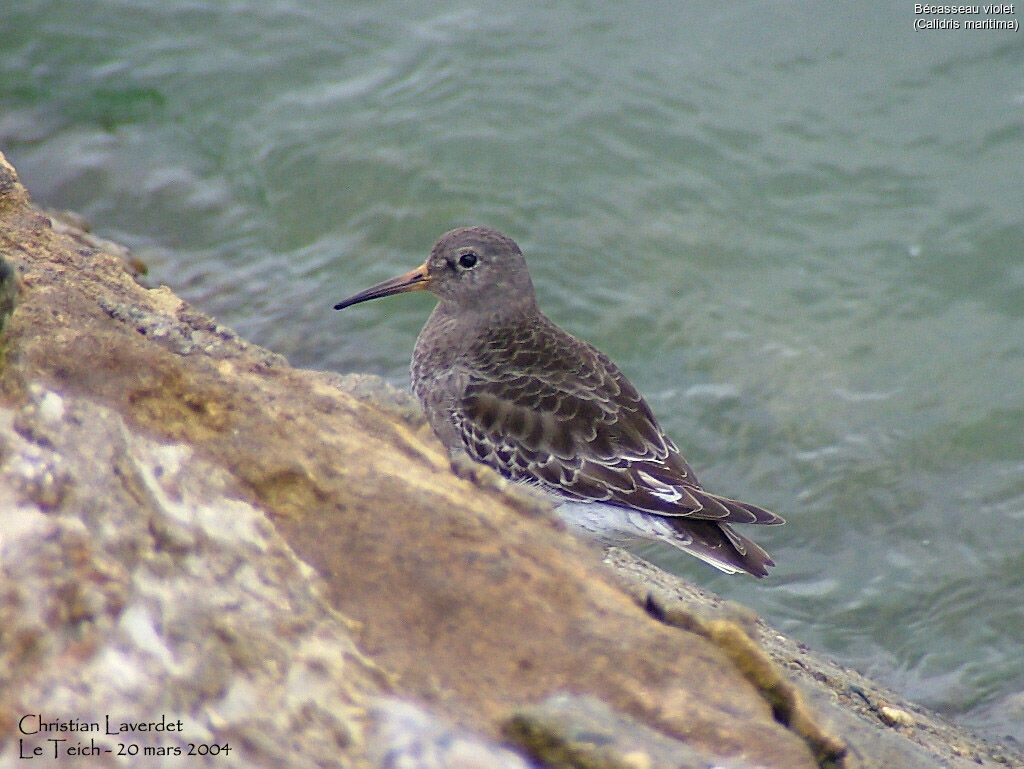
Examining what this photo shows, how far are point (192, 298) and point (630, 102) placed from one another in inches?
169

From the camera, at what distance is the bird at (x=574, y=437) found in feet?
17.6

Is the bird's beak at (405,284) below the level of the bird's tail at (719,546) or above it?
above

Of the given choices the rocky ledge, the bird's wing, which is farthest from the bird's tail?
the rocky ledge

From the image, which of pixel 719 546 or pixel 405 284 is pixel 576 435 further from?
pixel 405 284

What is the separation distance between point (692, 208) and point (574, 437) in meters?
3.99

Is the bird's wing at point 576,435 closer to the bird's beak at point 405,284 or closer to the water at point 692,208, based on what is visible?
the bird's beak at point 405,284

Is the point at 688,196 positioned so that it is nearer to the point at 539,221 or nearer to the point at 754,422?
the point at 539,221

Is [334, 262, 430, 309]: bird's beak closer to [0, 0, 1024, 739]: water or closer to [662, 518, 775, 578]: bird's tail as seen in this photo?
[0, 0, 1024, 739]: water

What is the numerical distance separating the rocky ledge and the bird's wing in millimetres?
1960

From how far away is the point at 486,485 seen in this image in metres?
3.37

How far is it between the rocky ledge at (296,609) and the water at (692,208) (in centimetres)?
325

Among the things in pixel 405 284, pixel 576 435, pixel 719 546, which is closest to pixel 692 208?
pixel 405 284

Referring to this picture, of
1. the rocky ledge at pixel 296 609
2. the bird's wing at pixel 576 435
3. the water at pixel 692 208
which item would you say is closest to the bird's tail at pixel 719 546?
the bird's wing at pixel 576 435

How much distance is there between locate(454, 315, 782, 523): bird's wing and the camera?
5402 mm
